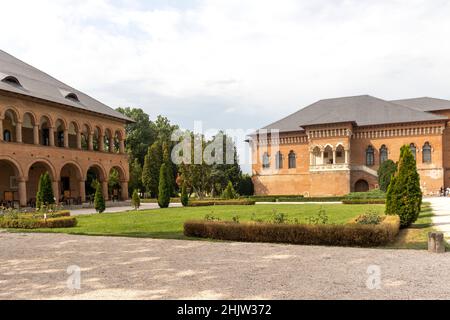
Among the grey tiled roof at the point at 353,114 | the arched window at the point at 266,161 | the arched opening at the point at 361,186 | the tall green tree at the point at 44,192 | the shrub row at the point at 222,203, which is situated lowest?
the shrub row at the point at 222,203

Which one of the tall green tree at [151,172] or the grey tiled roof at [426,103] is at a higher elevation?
the grey tiled roof at [426,103]

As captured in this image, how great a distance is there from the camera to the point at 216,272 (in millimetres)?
7711

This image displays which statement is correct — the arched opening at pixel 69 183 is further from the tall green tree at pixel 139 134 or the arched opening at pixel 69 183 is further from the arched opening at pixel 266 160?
the arched opening at pixel 266 160

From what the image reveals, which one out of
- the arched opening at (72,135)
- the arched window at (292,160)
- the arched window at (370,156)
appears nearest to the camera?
the arched opening at (72,135)

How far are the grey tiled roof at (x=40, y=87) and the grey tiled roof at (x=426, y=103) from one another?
35.6 metres

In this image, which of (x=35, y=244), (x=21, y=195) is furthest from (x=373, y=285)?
(x=21, y=195)

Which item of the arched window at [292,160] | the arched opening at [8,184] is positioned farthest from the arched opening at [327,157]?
the arched opening at [8,184]

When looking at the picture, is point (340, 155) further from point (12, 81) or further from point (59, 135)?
point (12, 81)

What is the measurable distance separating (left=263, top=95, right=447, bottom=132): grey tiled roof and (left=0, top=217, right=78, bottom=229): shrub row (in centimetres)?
3399

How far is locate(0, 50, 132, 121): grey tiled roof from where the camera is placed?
3250 cm

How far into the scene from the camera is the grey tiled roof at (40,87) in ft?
107

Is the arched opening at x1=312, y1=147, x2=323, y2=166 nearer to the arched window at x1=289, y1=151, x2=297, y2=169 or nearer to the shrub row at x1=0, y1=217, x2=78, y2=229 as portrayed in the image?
the arched window at x1=289, y1=151, x2=297, y2=169

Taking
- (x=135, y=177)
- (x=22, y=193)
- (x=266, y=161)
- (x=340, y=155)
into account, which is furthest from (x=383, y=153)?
(x=22, y=193)

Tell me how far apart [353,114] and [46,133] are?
34651 mm
